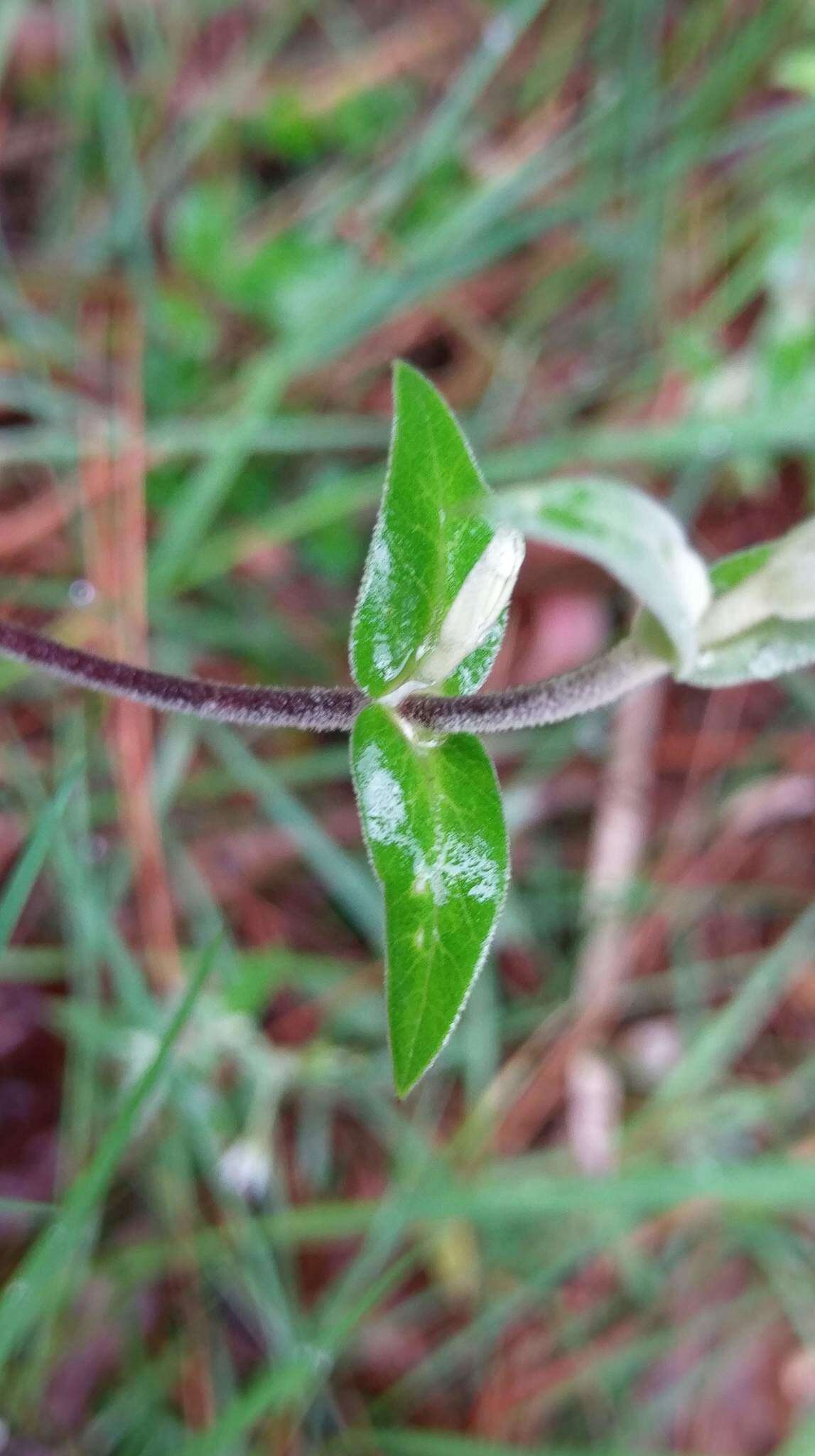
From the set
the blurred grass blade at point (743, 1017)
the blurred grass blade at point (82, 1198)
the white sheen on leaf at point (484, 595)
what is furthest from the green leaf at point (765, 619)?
the blurred grass blade at point (743, 1017)

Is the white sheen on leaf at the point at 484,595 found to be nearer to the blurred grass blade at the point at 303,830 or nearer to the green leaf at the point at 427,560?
the green leaf at the point at 427,560

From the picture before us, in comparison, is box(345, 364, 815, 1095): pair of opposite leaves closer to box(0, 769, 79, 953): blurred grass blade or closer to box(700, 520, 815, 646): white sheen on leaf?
box(700, 520, 815, 646): white sheen on leaf

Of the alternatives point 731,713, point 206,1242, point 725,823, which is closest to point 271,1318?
point 206,1242

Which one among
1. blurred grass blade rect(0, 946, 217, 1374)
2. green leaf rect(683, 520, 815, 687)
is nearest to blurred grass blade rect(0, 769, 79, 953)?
blurred grass blade rect(0, 946, 217, 1374)

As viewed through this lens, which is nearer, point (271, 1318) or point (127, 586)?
point (271, 1318)

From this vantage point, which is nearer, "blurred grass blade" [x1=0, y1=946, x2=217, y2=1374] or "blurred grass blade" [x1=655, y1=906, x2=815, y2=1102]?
"blurred grass blade" [x1=0, y1=946, x2=217, y2=1374]

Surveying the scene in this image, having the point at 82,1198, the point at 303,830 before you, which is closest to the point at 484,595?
the point at 82,1198

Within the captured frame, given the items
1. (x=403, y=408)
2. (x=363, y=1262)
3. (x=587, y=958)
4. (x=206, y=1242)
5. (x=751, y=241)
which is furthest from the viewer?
(x=751, y=241)

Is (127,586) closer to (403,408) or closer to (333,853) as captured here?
(333,853)
